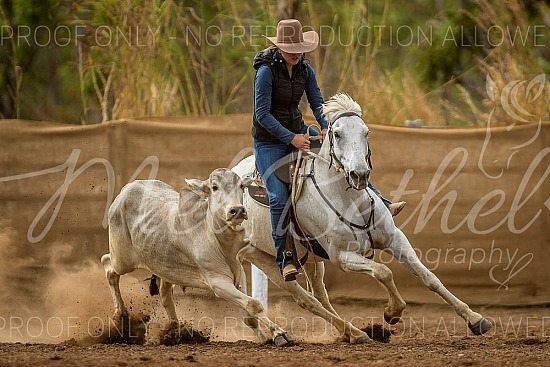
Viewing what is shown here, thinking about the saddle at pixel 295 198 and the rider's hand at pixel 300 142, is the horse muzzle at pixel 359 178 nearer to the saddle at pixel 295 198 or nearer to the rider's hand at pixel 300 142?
the rider's hand at pixel 300 142

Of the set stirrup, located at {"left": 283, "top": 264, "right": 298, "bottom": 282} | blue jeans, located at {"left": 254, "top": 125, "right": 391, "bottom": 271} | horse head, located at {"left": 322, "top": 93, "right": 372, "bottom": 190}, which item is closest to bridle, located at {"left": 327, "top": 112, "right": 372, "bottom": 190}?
horse head, located at {"left": 322, "top": 93, "right": 372, "bottom": 190}

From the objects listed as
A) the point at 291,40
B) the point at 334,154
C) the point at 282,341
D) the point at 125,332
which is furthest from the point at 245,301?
the point at 291,40

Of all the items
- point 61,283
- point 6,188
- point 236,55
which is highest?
point 236,55

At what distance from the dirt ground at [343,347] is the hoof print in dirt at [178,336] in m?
0.11

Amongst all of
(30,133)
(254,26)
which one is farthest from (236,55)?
(30,133)

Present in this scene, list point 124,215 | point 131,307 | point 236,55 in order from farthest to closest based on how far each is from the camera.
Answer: point 236,55, point 131,307, point 124,215

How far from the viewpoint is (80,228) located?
9797 mm

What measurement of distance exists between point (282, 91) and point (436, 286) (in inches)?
76.4

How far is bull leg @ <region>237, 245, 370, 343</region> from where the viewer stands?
776cm

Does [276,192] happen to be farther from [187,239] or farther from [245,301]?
[245,301]

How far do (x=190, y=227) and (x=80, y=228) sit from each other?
218cm

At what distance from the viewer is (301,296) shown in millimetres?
7988

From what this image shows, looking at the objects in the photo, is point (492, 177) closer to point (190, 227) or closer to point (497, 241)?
point (497, 241)

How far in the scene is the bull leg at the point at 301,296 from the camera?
7762 mm
